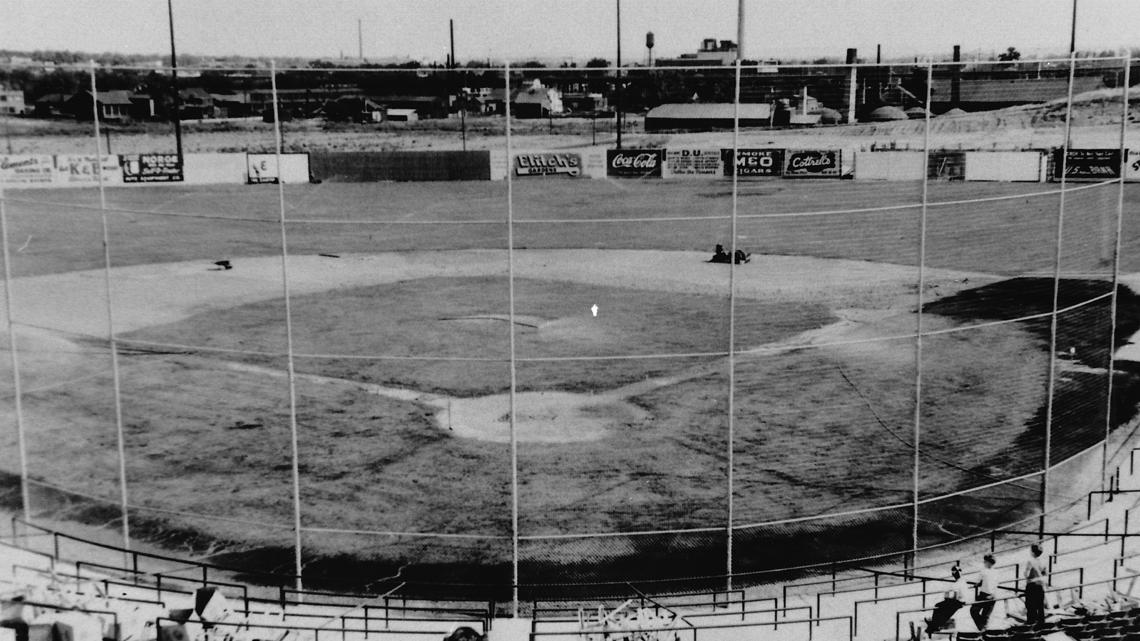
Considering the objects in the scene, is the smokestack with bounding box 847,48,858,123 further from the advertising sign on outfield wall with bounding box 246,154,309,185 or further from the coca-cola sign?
the advertising sign on outfield wall with bounding box 246,154,309,185

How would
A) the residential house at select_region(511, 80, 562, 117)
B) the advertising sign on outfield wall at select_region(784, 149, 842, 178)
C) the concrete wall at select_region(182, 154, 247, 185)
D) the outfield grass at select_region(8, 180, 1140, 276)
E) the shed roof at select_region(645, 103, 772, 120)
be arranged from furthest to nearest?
the shed roof at select_region(645, 103, 772, 120)
the residential house at select_region(511, 80, 562, 117)
the advertising sign on outfield wall at select_region(784, 149, 842, 178)
the concrete wall at select_region(182, 154, 247, 185)
the outfield grass at select_region(8, 180, 1140, 276)

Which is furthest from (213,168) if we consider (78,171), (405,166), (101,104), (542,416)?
(542,416)

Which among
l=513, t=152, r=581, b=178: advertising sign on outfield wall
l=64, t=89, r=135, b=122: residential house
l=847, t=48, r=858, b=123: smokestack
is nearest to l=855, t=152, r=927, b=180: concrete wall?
l=847, t=48, r=858, b=123: smokestack

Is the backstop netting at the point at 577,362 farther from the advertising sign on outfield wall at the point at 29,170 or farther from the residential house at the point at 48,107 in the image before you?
the residential house at the point at 48,107

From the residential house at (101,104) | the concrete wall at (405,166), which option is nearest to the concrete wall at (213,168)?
the residential house at (101,104)

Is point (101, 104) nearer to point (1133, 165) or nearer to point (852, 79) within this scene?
point (852, 79)

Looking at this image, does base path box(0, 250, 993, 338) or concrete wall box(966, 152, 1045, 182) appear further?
concrete wall box(966, 152, 1045, 182)

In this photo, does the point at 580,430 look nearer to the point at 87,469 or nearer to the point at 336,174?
the point at 87,469

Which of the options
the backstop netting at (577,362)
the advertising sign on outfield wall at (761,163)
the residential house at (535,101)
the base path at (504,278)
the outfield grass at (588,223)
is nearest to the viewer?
the backstop netting at (577,362)
